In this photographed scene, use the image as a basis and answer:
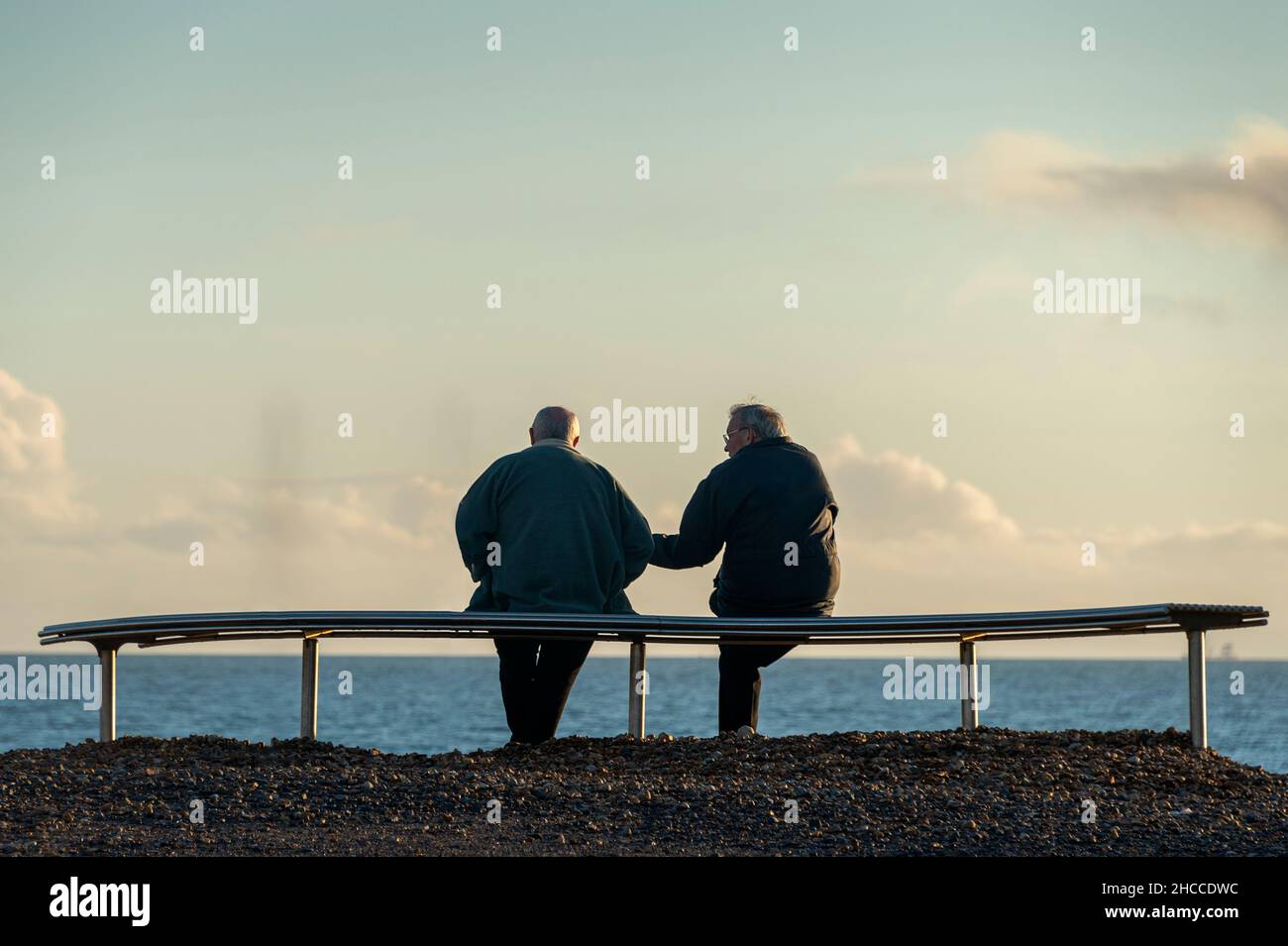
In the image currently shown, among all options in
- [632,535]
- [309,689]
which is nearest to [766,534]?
[632,535]

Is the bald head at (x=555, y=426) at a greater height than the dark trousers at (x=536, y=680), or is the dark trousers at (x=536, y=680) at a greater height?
the bald head at (x=555, y=426)

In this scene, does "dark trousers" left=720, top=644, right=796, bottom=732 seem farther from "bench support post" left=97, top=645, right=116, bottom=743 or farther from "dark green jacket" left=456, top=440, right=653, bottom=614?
"bench support post" left=97, top=645, right=116, bottom=743

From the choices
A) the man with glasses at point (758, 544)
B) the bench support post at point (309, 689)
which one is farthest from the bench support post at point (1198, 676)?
the bench support post at point (309, 689)

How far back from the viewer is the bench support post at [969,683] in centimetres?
882

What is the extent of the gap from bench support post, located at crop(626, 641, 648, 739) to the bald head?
1139mm

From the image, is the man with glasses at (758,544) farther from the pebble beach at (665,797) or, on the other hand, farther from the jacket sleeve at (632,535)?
the pebble beach at (665,797)

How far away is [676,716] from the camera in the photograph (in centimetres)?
6356

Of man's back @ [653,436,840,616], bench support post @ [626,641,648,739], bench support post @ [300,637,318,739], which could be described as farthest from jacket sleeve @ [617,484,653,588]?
bench support post @ [300,637,318,739]

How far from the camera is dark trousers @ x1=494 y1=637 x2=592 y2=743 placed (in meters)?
8.54

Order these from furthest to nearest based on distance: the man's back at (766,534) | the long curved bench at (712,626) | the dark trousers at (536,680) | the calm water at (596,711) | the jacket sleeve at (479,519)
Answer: the calm water at (596,711)
the man's back at (766,534)
the jacket sleeve at (479,519)
the dark trousers at (536,680)
the long curved bench at (712,626)
